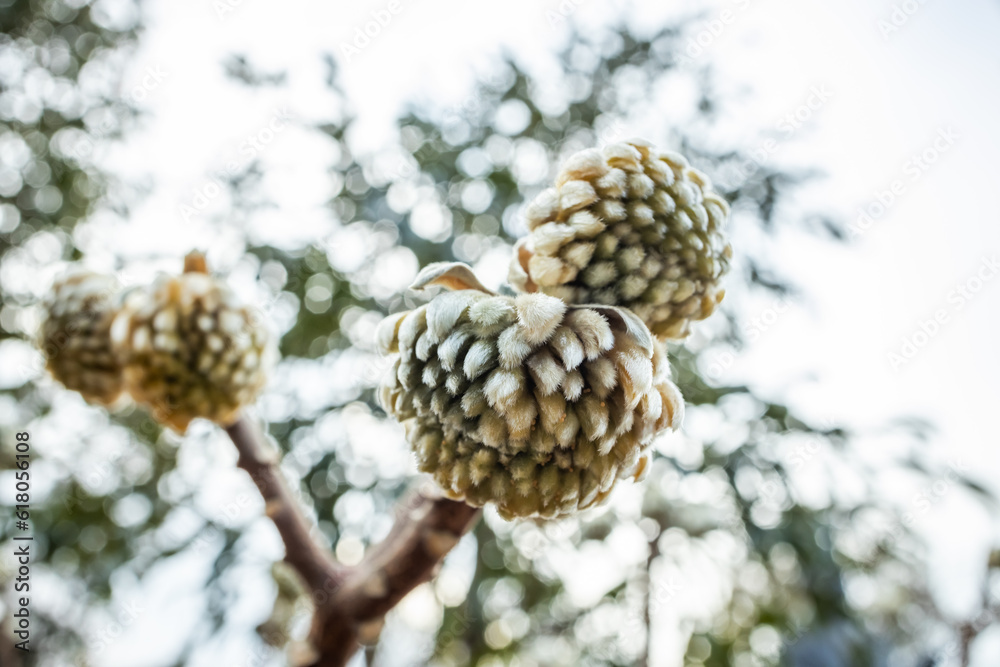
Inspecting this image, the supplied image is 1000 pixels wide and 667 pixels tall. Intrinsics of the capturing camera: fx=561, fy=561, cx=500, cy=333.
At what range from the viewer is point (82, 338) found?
1.04 m

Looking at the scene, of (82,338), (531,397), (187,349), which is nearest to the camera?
(531,397)

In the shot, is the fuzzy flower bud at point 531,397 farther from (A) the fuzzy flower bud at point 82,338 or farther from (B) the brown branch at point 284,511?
(A) the fuzzy flower bud at point 82,338

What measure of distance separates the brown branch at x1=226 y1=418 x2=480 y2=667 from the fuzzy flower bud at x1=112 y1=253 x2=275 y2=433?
0.13 m

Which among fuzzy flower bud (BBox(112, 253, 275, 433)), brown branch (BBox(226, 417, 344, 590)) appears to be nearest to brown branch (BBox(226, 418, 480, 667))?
brown branch (BBox(226, 417, 344, 590))

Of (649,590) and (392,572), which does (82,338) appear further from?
(649,590)

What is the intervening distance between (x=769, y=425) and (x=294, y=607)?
7.68 ft

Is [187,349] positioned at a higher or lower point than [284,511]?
higher

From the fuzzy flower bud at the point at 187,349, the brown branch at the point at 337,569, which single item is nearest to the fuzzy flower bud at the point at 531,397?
the brown branch at the point at 337,569

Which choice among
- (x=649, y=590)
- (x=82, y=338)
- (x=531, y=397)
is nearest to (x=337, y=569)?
(x=82, y=338)

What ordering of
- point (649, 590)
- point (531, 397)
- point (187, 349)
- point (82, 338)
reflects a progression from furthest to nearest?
point (649, 590) < point (82, 338) < point (187, 349) < point (531, 397)

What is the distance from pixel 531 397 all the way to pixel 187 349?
2.16 feet

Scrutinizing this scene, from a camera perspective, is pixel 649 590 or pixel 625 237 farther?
pixel 649 590

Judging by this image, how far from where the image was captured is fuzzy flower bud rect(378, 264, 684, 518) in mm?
571

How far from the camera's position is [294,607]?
2.71 m
